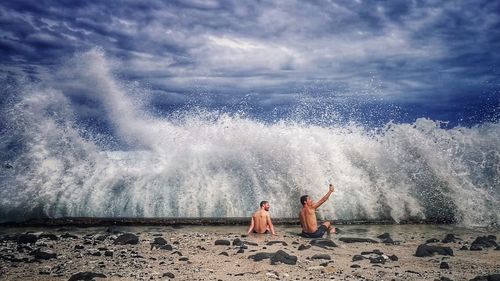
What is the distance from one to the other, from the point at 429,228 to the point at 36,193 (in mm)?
14155

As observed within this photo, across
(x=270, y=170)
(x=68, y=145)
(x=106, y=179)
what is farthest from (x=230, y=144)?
(x=68, y=145)

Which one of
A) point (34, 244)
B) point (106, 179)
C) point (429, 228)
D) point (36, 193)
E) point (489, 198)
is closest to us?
point (34, 244)

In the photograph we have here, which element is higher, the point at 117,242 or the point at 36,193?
the point at 36,193

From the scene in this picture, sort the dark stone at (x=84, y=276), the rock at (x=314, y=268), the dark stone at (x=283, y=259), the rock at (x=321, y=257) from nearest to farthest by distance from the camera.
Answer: the dark stone at (x=84, y=276) → the rock at (x=314, y=268) → the dark stone at (x=283, y=259) → the rock at (x=321, y=257)

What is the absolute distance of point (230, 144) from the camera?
57.2ft

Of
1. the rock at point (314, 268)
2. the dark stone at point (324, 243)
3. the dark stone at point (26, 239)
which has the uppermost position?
the dark stone at point (26, 239)

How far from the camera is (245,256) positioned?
820 centimetres

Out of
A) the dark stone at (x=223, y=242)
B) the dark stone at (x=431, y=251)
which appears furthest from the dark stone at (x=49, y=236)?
the dark stone at (x=431, y=251)

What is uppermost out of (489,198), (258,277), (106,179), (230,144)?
(230,144)

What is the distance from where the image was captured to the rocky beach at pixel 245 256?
6746mm

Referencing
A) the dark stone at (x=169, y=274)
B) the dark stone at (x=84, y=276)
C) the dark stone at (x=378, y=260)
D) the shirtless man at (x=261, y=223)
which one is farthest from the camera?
the shirtless man at (x=261, y=223)

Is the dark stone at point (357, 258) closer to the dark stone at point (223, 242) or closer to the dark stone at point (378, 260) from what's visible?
the dark stone at point (378, 260)

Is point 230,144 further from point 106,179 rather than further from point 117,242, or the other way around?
point 117,242

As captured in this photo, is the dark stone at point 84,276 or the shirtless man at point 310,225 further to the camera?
the shirtless man at point 310,225
